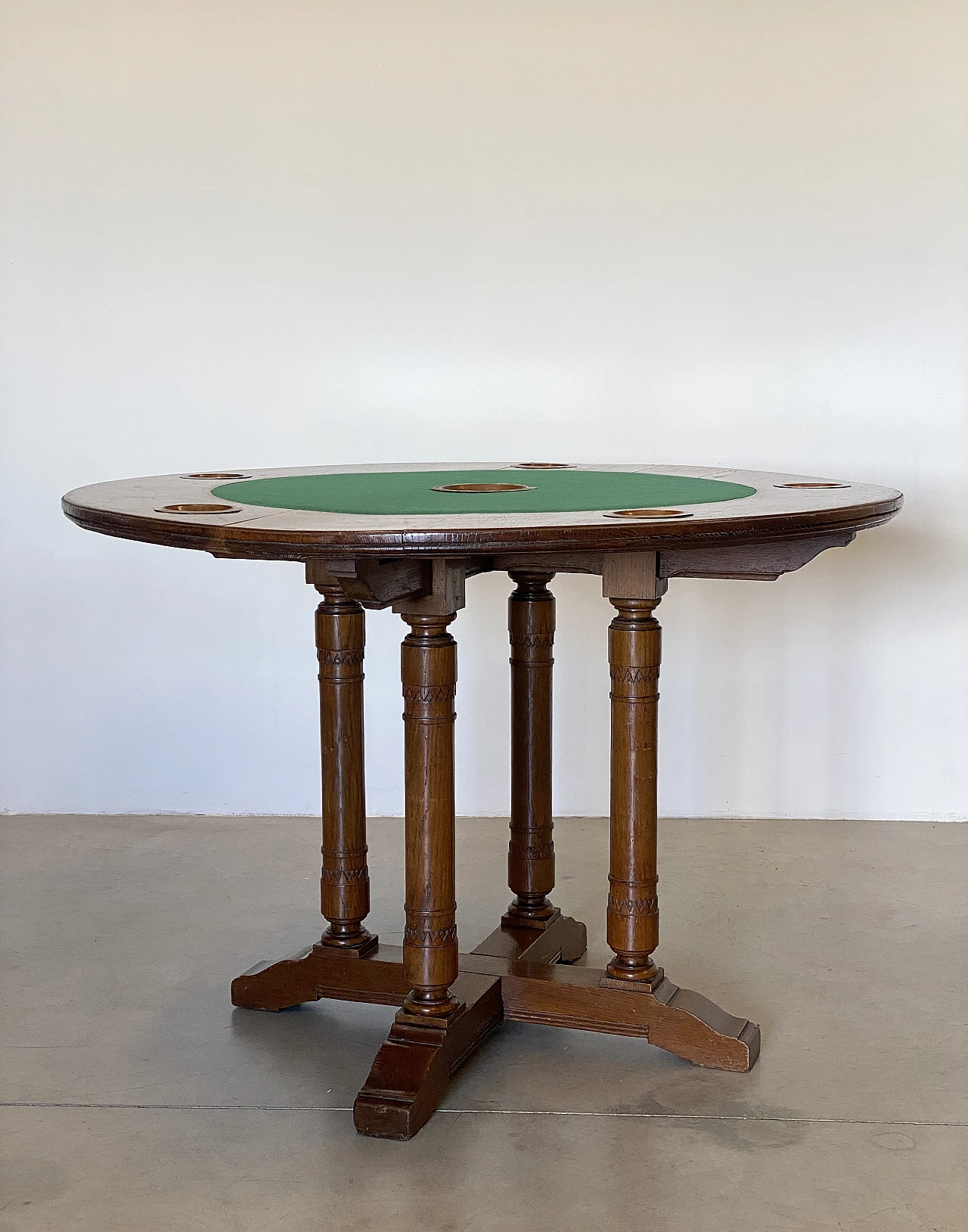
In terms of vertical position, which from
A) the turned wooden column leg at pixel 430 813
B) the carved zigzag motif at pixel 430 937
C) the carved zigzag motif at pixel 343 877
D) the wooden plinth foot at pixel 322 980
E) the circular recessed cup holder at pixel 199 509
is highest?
the circular recessed cup holder at pixel 199 509

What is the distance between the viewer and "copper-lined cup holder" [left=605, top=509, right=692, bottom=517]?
229cm

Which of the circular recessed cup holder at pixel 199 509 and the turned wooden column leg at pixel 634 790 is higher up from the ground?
the circular recessed cup holder at pixel 199 509

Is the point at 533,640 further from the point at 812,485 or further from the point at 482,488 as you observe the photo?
the point at 812,485

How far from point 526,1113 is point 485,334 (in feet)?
8.35

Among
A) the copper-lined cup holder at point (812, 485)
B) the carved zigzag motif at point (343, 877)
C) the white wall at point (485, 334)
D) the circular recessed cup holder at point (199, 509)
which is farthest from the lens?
the white wall at point (485, 334)

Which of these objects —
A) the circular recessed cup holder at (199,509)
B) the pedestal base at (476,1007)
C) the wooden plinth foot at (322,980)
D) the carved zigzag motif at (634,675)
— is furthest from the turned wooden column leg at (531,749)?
the circular recessed cup holder at (199,509)

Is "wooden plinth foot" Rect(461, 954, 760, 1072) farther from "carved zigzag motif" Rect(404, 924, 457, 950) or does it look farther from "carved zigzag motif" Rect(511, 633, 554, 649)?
"carved zigzag motif" Rect(511, 633, 554, 649)

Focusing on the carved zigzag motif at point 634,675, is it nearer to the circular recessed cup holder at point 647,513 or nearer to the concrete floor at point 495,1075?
the circular recessed cup holder at point 647,513

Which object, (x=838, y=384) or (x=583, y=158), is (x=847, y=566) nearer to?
(x=838, y=384)

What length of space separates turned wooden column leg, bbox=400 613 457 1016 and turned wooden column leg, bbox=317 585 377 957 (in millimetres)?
352

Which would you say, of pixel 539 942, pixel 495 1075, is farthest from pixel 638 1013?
pixel 539 942

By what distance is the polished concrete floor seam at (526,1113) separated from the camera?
8.17ft

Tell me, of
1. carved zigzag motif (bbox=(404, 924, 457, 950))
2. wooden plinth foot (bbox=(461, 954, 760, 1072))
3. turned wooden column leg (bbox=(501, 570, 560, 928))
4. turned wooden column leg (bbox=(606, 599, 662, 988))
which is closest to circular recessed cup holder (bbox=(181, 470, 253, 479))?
turned wooden column leg (bbox=(501, 570, 560, 928))

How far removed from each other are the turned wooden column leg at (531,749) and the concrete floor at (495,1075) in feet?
0.90
